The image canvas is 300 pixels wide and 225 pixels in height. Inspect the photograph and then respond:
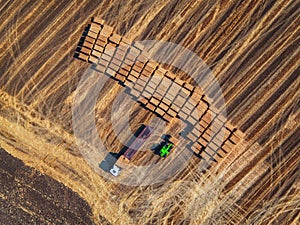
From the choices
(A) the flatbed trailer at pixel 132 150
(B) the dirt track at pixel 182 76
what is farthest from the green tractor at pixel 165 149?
(B) the dirt track at pixel 182 76

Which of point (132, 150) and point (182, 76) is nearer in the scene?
point (182, 76)

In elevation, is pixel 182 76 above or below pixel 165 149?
above

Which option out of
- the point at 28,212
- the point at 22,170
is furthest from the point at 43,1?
the point at 28,212

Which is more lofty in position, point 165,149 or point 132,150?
point 165,149

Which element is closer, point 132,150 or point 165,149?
point 165,149

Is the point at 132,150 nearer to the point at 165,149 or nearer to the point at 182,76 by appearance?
the point at 165,149

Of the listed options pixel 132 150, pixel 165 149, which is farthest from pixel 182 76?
pixel 132 150

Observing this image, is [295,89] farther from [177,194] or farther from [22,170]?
[22,170]

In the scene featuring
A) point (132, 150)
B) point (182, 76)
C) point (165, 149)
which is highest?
point (182, 76)

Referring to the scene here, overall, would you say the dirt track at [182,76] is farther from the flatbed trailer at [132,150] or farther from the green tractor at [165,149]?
the green tractor at [165,149]
